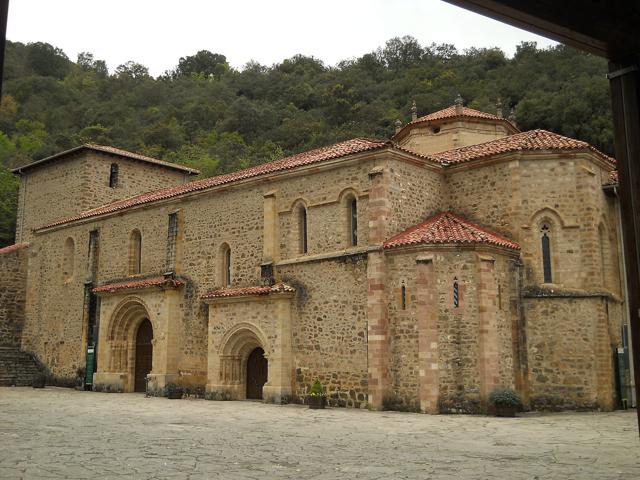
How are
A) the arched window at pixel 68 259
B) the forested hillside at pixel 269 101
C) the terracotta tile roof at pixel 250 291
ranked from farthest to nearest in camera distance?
1. the forested hillside at pixel 269 101
2. the arched window at pixel 68 259
3. the terracotta tile roof at pixel 250 291

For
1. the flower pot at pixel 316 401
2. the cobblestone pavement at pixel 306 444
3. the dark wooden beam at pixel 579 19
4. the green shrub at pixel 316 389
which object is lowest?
the cobblestone pavement at pixel 306 444

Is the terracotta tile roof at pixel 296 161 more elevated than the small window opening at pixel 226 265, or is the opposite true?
the terracotta tile roof at pixel 296 161

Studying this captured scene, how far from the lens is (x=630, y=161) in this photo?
5082mm

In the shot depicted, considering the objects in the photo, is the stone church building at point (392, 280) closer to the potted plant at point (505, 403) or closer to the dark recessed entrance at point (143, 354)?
the dark recessed entrance at point (143, 354)

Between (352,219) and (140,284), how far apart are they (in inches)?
361

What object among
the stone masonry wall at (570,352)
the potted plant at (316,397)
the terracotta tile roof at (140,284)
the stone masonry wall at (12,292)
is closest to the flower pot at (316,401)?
the potted plant at (316,397)

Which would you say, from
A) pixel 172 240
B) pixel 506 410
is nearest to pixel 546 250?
pixel 506 410

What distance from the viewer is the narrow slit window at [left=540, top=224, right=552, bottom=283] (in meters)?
19.7

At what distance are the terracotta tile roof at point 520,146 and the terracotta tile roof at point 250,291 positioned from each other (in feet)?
20.8

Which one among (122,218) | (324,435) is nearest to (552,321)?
(324,435)

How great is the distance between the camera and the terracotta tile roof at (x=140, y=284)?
24109 millimetres

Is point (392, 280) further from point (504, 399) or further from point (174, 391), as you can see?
point (174, 391)

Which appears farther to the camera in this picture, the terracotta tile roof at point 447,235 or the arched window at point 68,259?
the arched window at point 68,259

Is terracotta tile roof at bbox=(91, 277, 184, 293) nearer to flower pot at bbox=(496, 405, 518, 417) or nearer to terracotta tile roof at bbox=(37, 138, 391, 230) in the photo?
terracotta tile roof at bbox=(37, 138, 391, 230)
